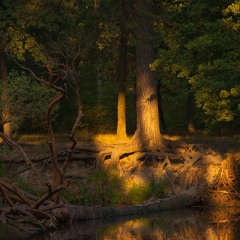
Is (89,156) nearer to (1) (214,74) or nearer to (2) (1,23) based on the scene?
(1) (214,74)

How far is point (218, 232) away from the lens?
2188cm

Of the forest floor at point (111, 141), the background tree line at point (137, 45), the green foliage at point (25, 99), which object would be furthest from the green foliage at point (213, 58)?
the green foliage at point (25, 99)

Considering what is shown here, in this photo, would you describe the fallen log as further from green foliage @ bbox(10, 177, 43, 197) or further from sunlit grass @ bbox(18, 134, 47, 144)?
sunlit grass @ bbox(18, 134, 47, 144)

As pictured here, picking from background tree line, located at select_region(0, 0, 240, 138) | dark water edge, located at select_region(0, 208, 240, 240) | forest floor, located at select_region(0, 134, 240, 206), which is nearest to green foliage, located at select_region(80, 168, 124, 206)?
forest floor, located at select_region(0, 134, 240, 206)

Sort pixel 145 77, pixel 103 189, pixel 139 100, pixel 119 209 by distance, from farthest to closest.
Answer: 1. pixel 139 100
2. pixel 145 77
3. pixel 103 189
4. pixel 119 209

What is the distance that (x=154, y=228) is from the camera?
22.5m

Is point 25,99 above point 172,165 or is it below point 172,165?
above

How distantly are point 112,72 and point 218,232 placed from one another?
28.4 meters

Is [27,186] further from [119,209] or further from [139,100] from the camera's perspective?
[139,100]

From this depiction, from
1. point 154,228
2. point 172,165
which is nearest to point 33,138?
point 172,165

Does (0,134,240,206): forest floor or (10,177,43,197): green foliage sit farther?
(0,134,240,206): forest floor

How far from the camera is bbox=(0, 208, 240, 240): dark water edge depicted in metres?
21.1

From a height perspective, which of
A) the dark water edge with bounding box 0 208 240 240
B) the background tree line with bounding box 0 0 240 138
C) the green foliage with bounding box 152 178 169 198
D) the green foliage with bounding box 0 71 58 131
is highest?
the background tree line with bounding box 0 0 240 138

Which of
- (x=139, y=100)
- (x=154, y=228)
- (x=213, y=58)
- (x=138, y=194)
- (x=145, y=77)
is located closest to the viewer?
(x=154, y=228)
